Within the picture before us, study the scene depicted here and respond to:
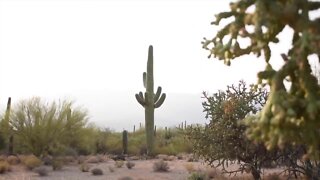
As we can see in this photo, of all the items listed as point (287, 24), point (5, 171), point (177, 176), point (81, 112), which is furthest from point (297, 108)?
point (81, 112)

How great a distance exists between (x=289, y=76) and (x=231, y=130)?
10536mm

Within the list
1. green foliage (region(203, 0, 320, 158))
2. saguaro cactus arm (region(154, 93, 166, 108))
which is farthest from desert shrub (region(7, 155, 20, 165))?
green foliage (region(203, 0, 320, 158))

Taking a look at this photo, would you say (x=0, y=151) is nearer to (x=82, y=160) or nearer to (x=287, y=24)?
(x=82, y=160)

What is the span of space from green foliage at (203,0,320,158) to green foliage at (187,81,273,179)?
10223 mm

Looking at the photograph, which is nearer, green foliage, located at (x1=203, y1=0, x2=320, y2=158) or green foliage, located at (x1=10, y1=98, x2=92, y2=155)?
green foliage, located at (x1=203, y1=0, x2=320, y2=158)

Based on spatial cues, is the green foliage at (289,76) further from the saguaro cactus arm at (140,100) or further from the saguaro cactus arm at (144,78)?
the saguaro cactus arm at (144,78)

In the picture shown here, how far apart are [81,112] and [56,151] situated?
3316 millimetres

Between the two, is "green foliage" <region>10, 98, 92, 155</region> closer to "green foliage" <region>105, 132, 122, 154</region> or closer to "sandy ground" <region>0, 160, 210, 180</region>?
"sandy ground" <region>0, 160, 210, 180</region>

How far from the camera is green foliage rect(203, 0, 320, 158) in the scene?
14.0 ft

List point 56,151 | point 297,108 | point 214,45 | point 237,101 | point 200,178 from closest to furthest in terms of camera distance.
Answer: point 297,108, point 214,45, point 237,101, point 200,178, point 56,151

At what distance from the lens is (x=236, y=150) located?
15.5 meters

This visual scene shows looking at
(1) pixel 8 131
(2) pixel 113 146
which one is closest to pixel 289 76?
(1) pixel 8 131

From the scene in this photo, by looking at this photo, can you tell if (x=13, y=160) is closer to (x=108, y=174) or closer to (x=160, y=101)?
(x=108, y=174)

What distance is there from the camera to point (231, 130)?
596 inches
